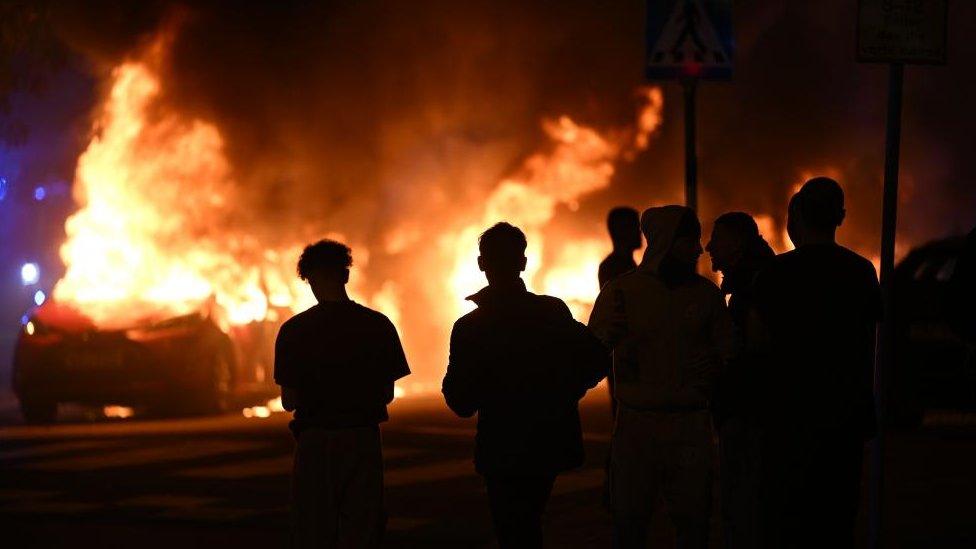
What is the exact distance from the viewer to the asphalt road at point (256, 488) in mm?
12070

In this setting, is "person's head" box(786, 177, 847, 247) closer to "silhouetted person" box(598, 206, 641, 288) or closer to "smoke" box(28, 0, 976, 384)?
"silhouetted person" box(598, 206, 641, 288)

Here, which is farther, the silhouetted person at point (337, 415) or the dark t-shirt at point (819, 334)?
the silhouetted person at point (337, 415)

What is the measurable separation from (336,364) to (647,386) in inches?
52.3

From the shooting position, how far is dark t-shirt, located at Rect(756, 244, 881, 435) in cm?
814

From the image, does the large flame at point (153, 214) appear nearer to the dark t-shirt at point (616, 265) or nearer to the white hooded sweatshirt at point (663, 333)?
the dark t-shirt at point (616, 265)

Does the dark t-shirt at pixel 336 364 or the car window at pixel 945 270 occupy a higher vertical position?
the dark t-shirt at pixel 336 364

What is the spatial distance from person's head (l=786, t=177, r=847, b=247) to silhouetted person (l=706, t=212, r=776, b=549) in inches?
11.4

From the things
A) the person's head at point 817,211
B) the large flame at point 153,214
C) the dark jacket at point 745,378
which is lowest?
the large flame at point 153,214

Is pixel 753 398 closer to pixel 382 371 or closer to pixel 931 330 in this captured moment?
pixel 382 371

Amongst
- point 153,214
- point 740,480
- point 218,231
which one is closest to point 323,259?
point 740,480

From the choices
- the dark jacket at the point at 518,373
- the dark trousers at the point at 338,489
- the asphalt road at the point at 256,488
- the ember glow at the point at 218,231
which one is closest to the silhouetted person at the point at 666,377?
the dark jacket at the point at 518,373

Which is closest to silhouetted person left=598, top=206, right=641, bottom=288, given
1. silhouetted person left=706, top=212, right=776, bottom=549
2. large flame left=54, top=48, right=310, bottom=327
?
silhouetted person left=706, top=212, right=776, bottom=549

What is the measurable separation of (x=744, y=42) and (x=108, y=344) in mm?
11284

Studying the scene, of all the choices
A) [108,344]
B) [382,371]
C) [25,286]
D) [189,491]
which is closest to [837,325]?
[382,371]
